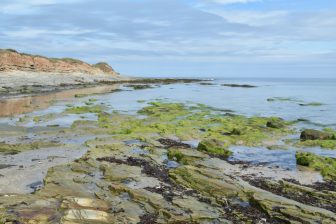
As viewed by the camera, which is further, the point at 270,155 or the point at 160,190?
the point at 270,155

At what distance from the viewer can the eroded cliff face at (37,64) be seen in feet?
271

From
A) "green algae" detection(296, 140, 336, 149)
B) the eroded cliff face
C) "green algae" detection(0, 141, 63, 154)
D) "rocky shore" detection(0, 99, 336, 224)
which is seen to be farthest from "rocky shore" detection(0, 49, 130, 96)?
"green algae" detection(296, 140, 336, 149)

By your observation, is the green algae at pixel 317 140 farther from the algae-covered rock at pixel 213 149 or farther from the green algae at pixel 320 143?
the algae-covered rock at pixel 213 149

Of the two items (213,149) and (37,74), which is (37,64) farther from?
(213,149)

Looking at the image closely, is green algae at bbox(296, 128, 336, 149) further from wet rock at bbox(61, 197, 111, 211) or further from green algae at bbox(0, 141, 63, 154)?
wet rock at bbox(61, 197, 111, 211)

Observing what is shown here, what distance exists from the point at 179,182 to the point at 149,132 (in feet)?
40.8

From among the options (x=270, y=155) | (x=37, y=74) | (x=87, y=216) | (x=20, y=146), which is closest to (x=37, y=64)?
(x=37, y=74)

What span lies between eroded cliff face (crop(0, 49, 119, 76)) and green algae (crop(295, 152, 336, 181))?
70.2 metres

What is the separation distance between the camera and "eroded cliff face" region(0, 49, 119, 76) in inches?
3248

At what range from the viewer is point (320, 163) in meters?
18.2

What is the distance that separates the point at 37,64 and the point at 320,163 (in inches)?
3305

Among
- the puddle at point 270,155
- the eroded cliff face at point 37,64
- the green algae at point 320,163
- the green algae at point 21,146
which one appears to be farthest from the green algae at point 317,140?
the eroded cliff face at point 37,64

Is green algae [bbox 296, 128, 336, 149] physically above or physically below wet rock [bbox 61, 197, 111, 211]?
below

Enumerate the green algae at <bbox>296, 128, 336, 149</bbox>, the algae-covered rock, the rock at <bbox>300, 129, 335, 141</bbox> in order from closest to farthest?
1. the algae-covered rock
2. the green algae at <bbox>296, 128, 336, 149</bbox>
3. the rock at <bbox>300, 129, 335, 141</bbox>
